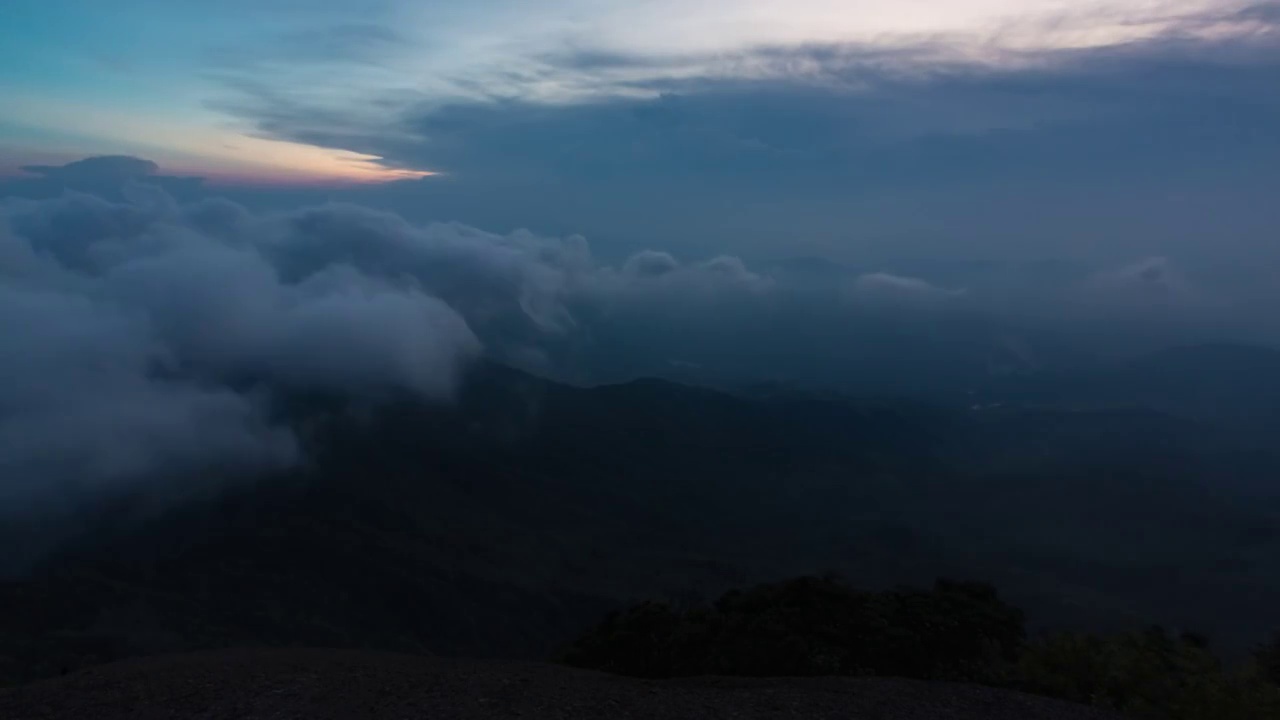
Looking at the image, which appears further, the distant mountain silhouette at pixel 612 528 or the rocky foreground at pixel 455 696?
the distant mountain silhouette at pixel 612 528

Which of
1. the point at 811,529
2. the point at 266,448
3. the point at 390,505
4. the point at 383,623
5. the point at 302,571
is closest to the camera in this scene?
the point at 383,623

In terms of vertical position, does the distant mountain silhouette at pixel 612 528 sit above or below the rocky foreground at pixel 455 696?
below

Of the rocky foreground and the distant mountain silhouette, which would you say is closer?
the rocky foreground

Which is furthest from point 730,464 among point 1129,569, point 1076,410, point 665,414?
point 1076,410

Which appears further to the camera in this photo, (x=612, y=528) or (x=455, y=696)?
(x=612, y=528)

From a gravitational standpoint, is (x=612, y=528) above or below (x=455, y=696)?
below

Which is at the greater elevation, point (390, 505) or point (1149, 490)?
point (1149, 490)

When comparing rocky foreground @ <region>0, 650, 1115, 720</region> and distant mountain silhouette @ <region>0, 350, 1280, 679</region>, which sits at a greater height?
rocky foreground @ <region>0, 650, 1115, 720</region>

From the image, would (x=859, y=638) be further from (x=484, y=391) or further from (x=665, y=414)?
(x=484, y=391)
